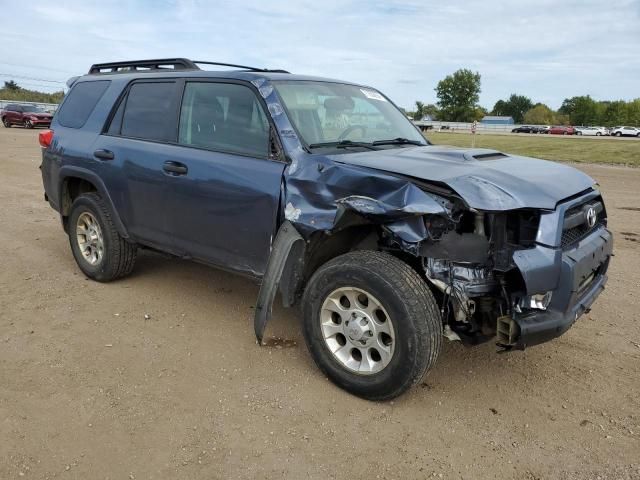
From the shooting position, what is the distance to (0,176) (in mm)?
11914

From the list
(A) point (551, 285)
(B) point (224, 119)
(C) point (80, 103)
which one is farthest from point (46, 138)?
(A) point (551, 285)

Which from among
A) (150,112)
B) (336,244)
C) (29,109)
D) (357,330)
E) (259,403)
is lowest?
(259,403)

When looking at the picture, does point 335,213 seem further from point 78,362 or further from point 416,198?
point 78,362

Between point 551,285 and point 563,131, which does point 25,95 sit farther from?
point 551,285

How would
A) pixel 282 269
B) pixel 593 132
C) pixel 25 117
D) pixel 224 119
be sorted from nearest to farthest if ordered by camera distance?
1. pixel 282 269
2. pixel 224 119
3. pixel 25 117
4. pixel 593 132

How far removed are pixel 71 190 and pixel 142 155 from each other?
4.73 ft

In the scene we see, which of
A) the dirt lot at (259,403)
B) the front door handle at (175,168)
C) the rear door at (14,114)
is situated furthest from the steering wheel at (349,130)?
the rear door at (14,114)

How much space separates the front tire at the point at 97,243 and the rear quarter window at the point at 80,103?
76cm

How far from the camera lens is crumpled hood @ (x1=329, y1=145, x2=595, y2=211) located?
2.90 meters

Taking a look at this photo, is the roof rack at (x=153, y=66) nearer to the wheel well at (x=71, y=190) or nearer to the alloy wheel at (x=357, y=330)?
the wheel well at (x=71, y=190)

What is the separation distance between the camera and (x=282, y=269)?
3414mm

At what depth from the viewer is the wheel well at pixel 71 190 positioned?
5305 millimetres

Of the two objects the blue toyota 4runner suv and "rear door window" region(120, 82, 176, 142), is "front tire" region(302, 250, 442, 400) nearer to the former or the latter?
the blue toyota 4runner suv

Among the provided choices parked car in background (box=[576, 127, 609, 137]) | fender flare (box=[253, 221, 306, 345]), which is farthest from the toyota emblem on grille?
parked car in background (box=[576, 127, 609, 137])
